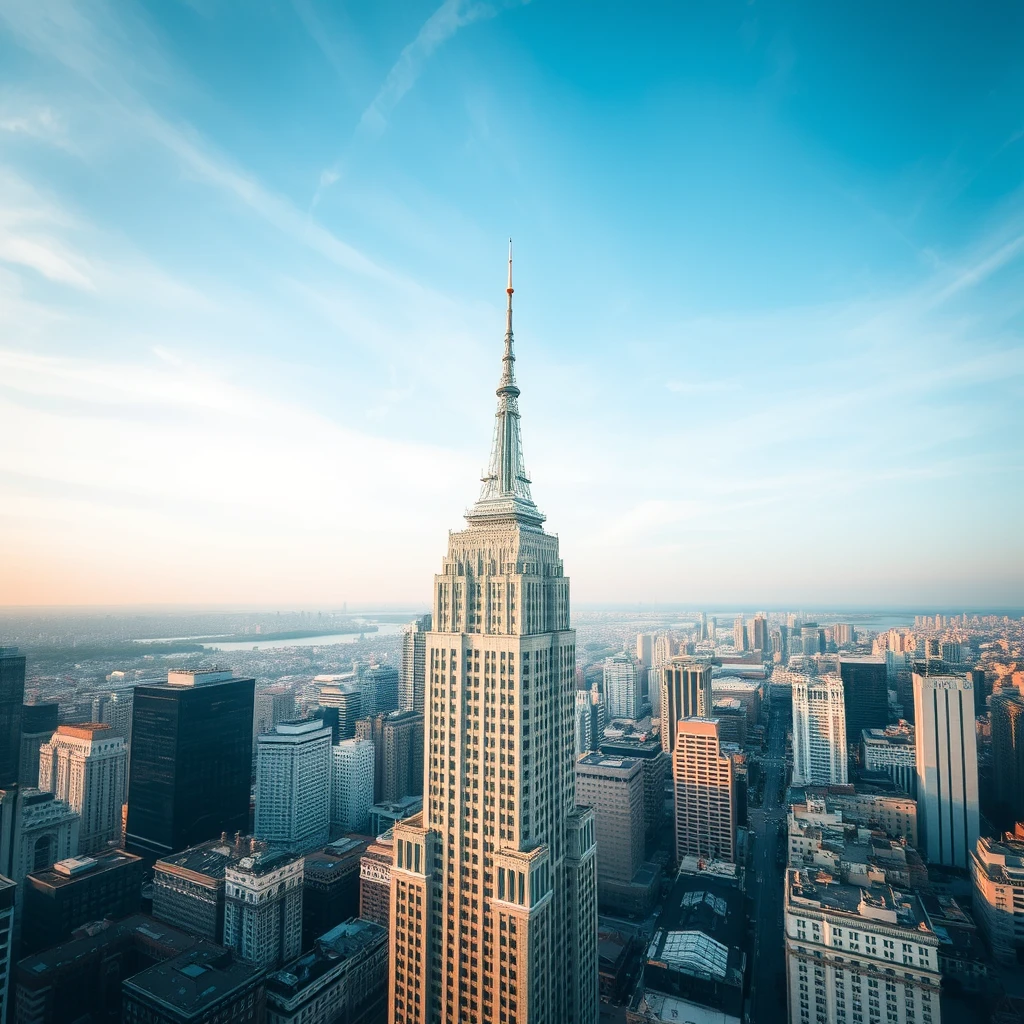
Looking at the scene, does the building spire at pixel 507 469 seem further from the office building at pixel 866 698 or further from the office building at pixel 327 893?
the office building at pixel 866 698

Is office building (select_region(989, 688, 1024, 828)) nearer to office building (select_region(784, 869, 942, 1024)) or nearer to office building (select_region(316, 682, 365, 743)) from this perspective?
office building (select_region(784, 869, 942, 1024))

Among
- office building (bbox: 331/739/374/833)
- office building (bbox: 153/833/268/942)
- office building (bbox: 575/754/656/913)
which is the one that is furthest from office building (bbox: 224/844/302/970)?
office building (bbox: 331/739/374/833)

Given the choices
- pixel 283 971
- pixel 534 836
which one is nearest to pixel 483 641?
pixel 534 836

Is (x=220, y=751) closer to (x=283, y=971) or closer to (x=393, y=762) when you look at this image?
(x=393, y=762)

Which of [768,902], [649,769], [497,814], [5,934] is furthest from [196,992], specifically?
[649,769]

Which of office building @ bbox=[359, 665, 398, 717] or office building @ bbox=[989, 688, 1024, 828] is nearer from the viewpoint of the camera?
office building @ bbox=[989, 688, 1024, 828]
